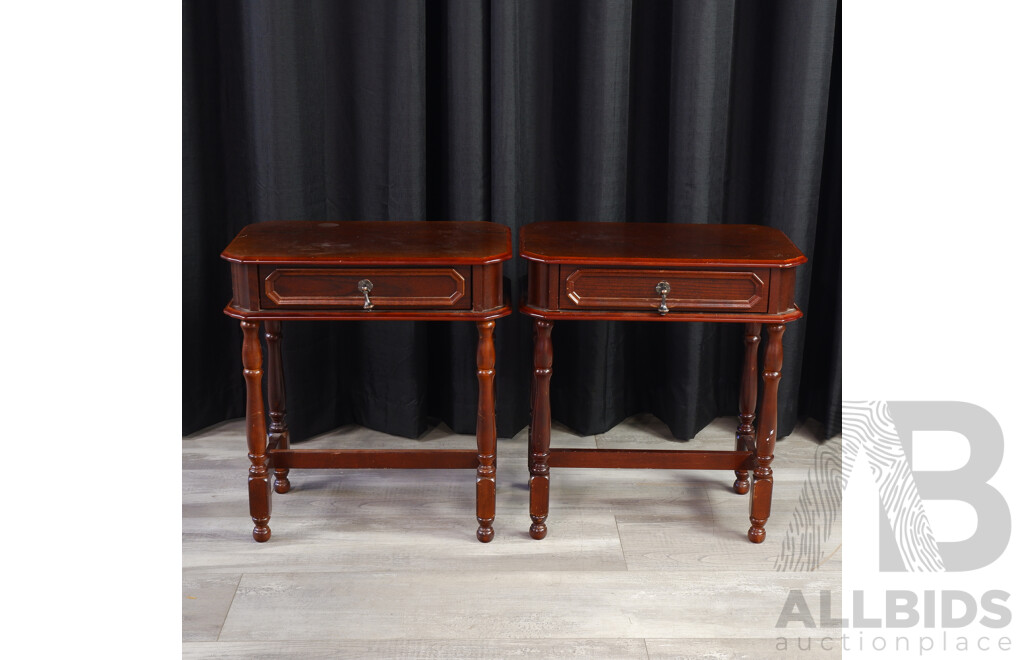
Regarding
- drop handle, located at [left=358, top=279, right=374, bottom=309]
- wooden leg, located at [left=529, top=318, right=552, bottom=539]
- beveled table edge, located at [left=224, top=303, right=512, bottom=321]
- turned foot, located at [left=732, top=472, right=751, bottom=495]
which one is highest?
drop handle, located at [left=358, top=279, right=374, bottom=309]

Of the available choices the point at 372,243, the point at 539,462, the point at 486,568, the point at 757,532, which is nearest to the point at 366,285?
the point at 372,243

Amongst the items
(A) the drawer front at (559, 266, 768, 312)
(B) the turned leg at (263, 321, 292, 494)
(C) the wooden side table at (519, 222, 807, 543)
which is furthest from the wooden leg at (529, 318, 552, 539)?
(B) the turned leg at (263, 321, 292, 494)

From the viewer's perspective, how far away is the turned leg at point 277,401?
8.36 ft

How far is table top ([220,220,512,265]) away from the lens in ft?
6.97

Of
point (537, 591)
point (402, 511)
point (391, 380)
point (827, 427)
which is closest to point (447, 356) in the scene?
point (391, 380)

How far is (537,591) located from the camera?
2188 millimetres

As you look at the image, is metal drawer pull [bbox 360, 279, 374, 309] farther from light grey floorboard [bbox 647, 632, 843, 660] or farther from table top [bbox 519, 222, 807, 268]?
light grey floorboard [bbox 647, 632, 843, 660]

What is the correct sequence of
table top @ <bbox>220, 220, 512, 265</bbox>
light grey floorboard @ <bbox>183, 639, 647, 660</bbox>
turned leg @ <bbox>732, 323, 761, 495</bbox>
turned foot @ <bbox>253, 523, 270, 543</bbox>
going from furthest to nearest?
turned leg @ <bbox>732, 323, 761, 495</bbox>, turned foot @ <bbox>253, 523, 270, 543</bbox>, table top @ <bbox>220, 220, 512, 265</bbox>, light grey floorboard @ <bbox>183, 639, 647, 660</bbox>

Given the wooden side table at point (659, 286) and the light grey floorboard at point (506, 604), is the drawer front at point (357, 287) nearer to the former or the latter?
the wooden side table at point (659, 286)

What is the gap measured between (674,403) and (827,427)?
18.8 inches

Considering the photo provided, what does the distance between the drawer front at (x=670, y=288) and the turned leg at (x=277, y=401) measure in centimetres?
86

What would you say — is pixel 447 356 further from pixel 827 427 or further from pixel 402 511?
pixel 827 427

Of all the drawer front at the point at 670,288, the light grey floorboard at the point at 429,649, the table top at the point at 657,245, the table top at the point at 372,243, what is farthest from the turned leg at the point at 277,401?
the drawer front at the point at 670,288

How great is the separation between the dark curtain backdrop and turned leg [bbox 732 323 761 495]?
0.83 feet
